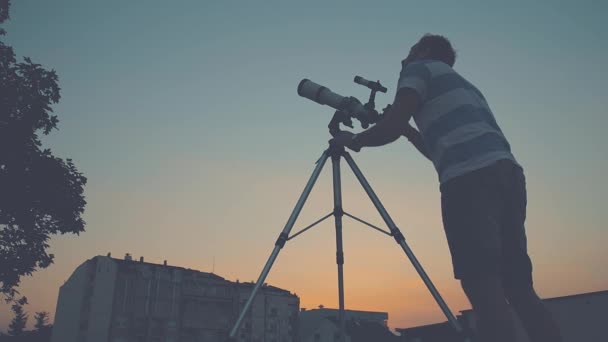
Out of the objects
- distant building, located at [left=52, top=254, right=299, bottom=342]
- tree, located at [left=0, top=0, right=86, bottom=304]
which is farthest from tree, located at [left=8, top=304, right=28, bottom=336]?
tree, located at [left=0, top=0, right=86, bottom=304]

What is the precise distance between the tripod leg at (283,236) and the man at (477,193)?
1.58m

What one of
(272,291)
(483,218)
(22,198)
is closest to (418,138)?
(483,218)

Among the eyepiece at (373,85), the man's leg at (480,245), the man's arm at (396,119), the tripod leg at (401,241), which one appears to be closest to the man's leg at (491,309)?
the man's leg at (480,245)

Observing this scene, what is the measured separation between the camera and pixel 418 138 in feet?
12.0

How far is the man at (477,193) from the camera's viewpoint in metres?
2.49

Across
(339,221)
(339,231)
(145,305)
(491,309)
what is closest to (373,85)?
(339,221)

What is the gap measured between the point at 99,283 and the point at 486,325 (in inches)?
2018

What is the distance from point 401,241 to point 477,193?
6.11 feet

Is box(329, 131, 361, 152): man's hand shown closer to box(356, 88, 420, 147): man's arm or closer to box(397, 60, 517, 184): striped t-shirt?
box(356, 88, 420, 147): man's arm

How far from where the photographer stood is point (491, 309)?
244 cm

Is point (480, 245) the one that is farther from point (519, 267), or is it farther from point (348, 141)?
point (348, 141)

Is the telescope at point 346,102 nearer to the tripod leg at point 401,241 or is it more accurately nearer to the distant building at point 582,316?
the tripod leg at point 401,241

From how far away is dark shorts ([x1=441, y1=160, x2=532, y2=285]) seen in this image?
2498 millimetres

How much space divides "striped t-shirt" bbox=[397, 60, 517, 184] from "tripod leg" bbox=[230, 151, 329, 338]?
1.85 meters
